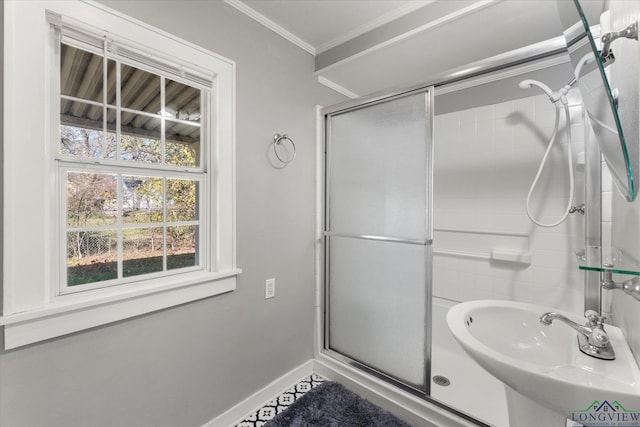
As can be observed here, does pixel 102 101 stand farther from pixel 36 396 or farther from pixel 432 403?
pixel 432 403

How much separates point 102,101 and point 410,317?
194 cm

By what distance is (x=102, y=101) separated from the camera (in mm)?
1233

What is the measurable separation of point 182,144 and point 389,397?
1.95 meters

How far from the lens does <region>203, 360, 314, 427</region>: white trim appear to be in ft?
5.24

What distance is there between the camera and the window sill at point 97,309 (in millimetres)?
986

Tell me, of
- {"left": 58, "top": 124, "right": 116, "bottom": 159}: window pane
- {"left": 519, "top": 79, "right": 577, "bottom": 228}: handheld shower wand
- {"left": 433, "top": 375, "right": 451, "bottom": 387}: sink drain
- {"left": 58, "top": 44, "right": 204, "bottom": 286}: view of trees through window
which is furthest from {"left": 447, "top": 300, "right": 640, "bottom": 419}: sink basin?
{"left": 58, "top": 124, "right": 116, "bottom": 159}: window pane

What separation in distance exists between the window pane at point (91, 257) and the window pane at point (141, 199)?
12cm

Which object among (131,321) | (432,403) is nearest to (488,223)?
(432,403)

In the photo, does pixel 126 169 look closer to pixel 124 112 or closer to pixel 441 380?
pixel 124 112

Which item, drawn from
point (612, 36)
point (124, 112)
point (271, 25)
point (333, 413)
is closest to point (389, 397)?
point (333, 413)

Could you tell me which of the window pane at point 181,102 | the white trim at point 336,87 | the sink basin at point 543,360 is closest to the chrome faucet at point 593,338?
the sink basin at point 543,360

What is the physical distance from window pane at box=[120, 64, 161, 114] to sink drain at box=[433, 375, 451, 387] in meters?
2.47

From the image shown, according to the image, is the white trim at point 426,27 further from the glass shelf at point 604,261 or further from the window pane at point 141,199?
the window pane at point 141,199

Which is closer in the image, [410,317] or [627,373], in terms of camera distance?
[627,373]
